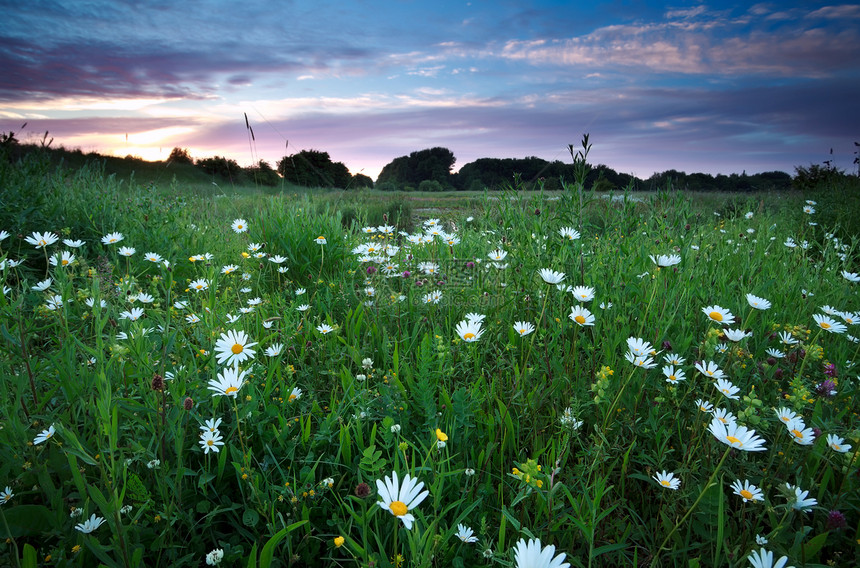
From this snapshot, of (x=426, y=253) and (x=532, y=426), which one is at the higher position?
(x=426, y=253)

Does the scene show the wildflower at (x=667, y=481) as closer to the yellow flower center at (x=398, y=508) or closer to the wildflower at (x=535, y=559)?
the wildflower at (x=535, y=559)

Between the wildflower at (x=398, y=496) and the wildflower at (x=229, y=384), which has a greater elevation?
the wildflower at (x=229, y=384)

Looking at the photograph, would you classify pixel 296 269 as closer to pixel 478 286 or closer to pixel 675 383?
pixel 478 286

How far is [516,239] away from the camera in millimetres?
2926

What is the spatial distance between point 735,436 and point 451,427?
803mm

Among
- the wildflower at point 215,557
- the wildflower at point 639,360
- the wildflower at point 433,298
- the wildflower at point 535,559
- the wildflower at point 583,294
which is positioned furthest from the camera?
the wildflower at point 433,298

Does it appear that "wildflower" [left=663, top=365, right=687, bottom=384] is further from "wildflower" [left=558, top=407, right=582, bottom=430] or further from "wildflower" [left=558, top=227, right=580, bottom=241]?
"wildflower" [left=558, top=227, right=580, bottom=241]

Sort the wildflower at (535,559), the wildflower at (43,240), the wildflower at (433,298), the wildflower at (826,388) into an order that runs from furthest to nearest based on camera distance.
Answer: the wildflower at (433,298) < the wildflower at (43,240) < the wildflower at (826,388) < the wildflower at (535,559)

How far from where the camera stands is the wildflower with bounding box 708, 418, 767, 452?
3.54ft

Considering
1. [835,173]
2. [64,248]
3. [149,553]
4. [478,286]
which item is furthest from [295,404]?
[835,173]

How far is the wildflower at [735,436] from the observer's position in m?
1.08

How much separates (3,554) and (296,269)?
2.53 meters

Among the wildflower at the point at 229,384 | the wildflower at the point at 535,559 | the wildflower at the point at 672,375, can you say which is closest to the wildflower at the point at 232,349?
the wildflower at the point at 229,384

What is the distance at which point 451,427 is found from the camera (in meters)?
1.42
